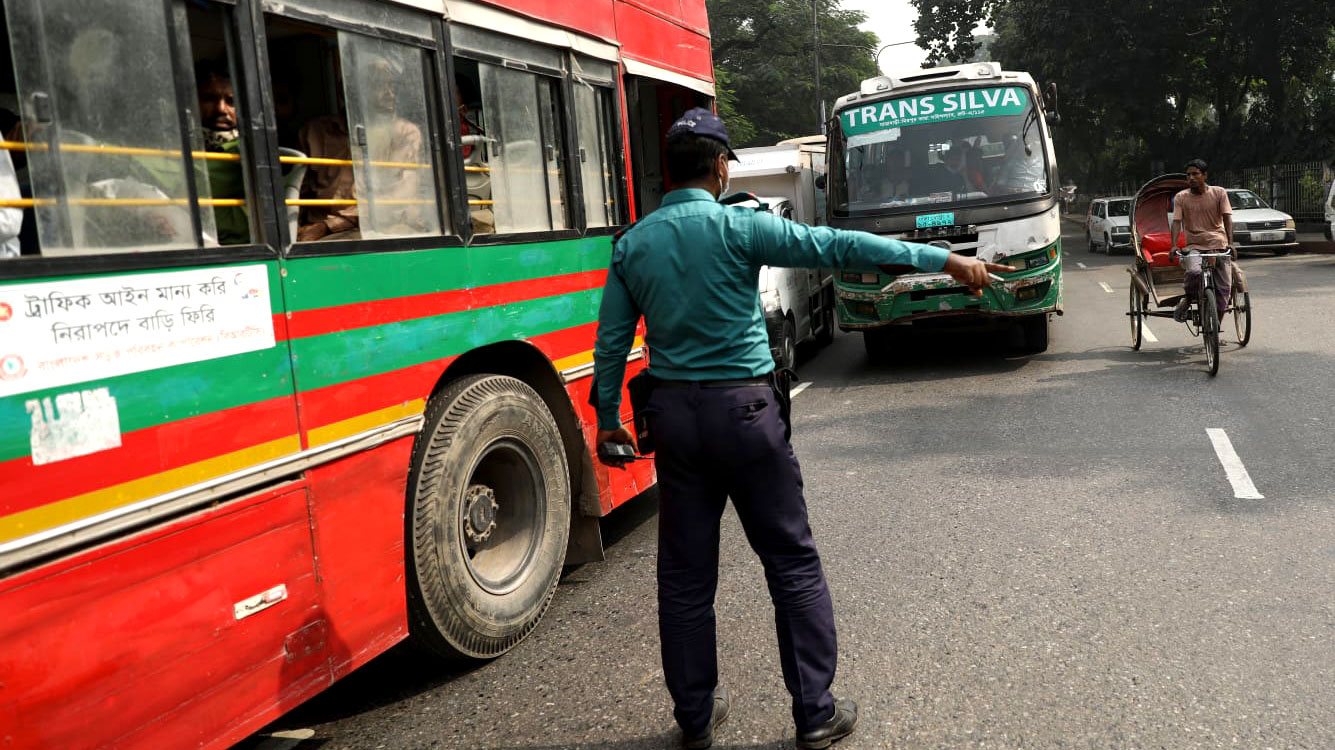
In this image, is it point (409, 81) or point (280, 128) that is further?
point (409, 81)

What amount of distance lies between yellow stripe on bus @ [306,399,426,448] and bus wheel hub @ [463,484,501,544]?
51cm

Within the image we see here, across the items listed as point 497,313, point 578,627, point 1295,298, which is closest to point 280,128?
point 497,313

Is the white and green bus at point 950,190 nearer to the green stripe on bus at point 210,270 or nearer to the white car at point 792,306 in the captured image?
the white car at point 792,306

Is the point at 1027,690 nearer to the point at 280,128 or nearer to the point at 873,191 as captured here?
the point at 280,128

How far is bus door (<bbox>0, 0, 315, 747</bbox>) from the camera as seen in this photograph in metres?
2.52

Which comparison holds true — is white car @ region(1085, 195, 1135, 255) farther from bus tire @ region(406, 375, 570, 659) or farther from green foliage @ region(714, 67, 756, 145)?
bus tire @ region(406, 375, 570, 659)

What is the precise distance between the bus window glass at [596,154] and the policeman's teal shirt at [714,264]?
6.70ft

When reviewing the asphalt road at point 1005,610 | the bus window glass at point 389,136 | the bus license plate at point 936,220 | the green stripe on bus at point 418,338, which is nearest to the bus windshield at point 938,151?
the bus license plate at point 936,220

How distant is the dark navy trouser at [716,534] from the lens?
3297mm

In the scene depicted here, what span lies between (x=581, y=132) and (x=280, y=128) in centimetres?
198

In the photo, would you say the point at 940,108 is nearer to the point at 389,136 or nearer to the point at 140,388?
the point at 389,136

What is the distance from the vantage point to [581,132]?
17.6ft

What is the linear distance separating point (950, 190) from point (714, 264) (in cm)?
849

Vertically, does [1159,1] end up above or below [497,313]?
above
